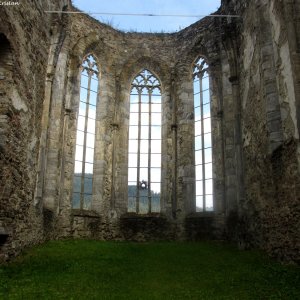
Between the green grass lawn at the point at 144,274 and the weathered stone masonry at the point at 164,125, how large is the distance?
0.67 meters

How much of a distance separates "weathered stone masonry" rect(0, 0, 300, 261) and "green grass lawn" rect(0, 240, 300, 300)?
0.67m

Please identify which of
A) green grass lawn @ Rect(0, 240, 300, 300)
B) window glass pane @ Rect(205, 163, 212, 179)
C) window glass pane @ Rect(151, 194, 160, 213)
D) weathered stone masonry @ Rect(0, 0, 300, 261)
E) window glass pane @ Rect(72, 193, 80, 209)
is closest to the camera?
green grass lawn @ Rect(0, 240, 300, 300)

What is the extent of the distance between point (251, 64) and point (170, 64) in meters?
4.78

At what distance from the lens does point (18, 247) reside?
834cm

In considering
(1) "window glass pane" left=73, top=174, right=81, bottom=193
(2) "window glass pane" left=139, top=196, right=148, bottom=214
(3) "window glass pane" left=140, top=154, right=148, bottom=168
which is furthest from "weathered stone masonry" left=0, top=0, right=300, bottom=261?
(3) "window glass pane" left=140, top=154, right=148, bottom=168

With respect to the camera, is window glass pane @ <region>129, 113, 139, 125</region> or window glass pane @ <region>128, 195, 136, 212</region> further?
window glass pane @ <region>129, 113, 139, 125</region>

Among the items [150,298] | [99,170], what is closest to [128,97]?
[99,170]

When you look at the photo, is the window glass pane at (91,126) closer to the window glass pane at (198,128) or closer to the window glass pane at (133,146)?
the window glass pane at (133,146)

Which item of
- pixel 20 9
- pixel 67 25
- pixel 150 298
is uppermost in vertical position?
pixel 67 25

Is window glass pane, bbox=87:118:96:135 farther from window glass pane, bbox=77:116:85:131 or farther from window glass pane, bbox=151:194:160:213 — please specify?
window glass pane, bbox=151:194:160:213

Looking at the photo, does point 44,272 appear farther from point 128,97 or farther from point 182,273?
point 128,97

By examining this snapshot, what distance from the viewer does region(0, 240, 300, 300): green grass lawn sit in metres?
5.84

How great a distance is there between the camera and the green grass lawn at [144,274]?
5.84 metres

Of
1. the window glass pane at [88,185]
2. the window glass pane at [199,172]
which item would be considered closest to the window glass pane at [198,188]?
the window glass pane at [199,172]
